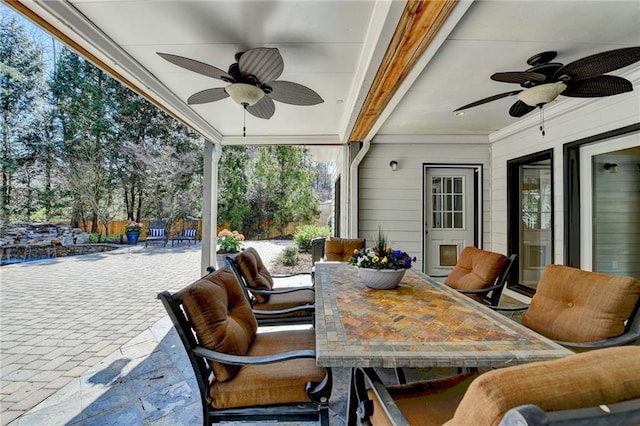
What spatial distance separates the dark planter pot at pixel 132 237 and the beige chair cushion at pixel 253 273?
7704mm

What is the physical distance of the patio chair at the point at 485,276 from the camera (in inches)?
92.9

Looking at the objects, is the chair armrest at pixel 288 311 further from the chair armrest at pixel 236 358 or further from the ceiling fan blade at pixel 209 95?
the ceiling fan blade at pixel 209 95

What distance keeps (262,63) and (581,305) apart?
2.54m

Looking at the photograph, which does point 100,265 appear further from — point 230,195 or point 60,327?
point 230,195

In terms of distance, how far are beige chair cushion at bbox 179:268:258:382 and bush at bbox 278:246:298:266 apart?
5663 millimetres

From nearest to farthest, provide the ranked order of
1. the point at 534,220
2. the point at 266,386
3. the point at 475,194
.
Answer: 1. the point at 266,386
2. the point at 534,220
3. the point at 475,194

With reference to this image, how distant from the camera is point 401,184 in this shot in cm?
505

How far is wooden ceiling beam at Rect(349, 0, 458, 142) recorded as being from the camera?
5.62 feet

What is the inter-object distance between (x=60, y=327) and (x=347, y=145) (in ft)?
14.7

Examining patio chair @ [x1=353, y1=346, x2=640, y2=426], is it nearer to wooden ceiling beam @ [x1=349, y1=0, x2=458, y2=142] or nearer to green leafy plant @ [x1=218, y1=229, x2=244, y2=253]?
wooden ceiling beam @ [x1=349, y1=0, x2=458, y2=142]

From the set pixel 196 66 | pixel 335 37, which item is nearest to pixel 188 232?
pixel 196 66

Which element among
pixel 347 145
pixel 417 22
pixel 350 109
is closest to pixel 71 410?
pixel 417 22

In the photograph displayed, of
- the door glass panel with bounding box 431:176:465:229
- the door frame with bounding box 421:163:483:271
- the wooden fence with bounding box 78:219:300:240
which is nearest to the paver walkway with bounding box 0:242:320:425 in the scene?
the wooden fence with bounding box 78:219:300:240

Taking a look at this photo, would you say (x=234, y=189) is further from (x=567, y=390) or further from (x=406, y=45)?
(x=567, y=390)
